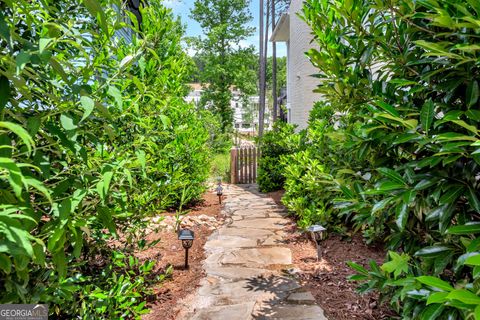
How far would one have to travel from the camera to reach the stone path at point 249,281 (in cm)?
262

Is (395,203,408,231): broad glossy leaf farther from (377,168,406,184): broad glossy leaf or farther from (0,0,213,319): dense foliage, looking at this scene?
(0,0,213,319): dense foliage

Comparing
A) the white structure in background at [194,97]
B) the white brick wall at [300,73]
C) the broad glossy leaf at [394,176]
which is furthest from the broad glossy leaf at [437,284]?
the white brick wall at [300,73]

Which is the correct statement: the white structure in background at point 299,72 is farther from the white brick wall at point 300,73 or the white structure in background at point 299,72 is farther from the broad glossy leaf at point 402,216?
the broad glossy leaf at point 402,216

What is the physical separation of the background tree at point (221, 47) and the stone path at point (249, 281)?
53.3 ft

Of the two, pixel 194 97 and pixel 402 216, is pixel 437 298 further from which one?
pixel 194 97

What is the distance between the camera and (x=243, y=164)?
10789mm

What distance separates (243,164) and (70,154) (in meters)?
9.32

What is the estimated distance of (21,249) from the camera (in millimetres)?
750

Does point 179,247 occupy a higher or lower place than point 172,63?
lower

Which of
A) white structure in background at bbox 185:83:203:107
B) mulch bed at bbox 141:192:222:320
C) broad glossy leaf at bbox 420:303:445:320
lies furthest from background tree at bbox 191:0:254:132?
broad glossy leaf at bbox 420:303:445:320

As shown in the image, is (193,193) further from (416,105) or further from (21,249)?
(21,249)

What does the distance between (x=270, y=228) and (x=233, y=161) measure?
5.62m

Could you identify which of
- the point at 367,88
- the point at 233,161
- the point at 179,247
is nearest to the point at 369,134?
the point at 367,88

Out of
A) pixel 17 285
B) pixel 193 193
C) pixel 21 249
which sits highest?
pixel 21 249
